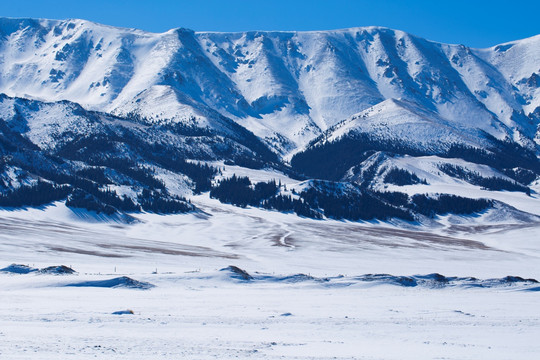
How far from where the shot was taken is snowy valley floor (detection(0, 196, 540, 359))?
104 ft

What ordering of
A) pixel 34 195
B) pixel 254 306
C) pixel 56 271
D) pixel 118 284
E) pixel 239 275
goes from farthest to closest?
pixel 34 195 → pixel 239 275 → pixel 56 271 → pixel 118 284 → pixel 254 306

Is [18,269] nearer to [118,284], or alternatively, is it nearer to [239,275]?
[118,284]

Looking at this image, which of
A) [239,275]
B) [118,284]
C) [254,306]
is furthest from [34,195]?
[254,306]

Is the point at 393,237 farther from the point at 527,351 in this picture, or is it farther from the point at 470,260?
the point at 527,351

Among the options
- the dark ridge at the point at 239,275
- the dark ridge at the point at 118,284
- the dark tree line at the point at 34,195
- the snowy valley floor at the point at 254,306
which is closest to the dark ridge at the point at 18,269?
the snowy valley floor at the point at 254,306

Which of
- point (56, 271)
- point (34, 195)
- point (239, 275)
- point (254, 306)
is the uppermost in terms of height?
point (34, 195)

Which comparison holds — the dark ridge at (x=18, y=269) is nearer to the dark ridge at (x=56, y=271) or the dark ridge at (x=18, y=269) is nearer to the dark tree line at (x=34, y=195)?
the dark ridge at (x=56, y=271)

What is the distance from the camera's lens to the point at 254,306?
46.4 metres

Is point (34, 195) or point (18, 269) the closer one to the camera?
point (18, 269)

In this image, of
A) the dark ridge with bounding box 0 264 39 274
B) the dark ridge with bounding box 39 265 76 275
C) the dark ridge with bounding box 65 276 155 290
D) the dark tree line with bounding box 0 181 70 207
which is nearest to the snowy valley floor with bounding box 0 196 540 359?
the dark ridge with bounding box 65 276 155 290

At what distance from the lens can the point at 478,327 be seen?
133 feet

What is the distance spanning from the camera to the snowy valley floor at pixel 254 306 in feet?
104

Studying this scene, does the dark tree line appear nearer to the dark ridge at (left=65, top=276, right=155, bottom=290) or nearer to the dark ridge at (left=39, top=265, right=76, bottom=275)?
the dark ridge at (left=39, top=265, right=76, bottom=275)

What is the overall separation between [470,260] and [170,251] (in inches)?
1970
